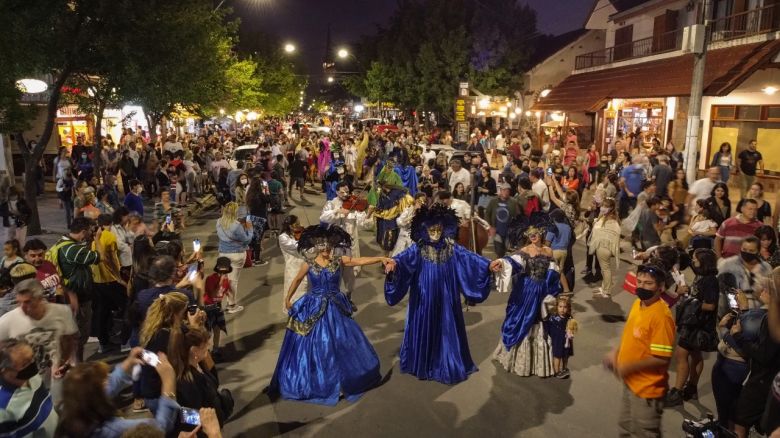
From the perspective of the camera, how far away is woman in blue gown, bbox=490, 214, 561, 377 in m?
6.48

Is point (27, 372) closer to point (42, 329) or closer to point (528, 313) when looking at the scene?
point (42, 329)

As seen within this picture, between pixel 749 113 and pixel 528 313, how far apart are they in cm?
1603

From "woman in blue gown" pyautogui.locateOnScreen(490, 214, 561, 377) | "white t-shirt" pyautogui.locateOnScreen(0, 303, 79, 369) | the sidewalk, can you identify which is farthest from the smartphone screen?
the sidewalk

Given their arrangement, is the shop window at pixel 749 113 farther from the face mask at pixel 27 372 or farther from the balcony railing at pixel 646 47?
the face mask at pixel 27 372

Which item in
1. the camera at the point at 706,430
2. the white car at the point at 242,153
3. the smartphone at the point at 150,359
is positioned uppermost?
the white car at the point at 242,153

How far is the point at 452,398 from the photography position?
20.5 ft

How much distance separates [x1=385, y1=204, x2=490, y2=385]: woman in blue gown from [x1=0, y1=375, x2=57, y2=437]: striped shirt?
372cm

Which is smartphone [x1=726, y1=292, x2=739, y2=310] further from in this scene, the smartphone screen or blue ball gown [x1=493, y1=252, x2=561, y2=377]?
the smartphone screen

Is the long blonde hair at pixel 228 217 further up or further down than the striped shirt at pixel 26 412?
further up

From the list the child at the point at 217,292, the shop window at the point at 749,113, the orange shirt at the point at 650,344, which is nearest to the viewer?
the orange shirt at the point at 650,344

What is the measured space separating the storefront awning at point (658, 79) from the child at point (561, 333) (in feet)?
41.8

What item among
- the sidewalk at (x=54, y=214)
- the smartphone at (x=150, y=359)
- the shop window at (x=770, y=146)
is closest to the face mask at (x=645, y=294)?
the smartphone at (x=150, y=359)

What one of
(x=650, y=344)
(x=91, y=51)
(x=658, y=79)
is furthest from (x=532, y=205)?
(x=658, y=79)

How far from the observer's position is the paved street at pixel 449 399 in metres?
5.66
